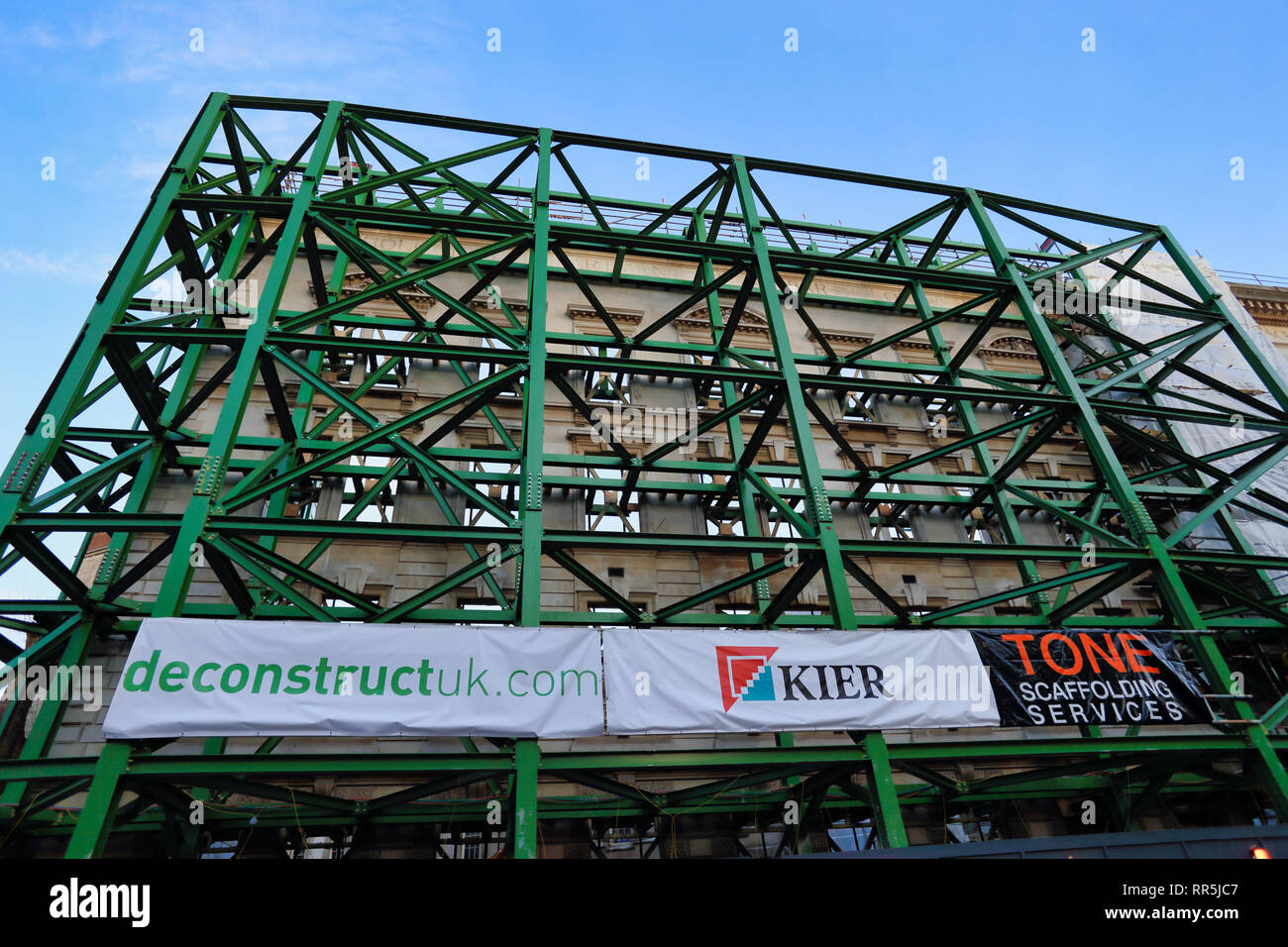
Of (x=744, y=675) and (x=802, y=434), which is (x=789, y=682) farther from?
(x=802, y=434)

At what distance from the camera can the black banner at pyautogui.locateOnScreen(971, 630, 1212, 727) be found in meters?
10.5

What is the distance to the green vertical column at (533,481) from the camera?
837 cm

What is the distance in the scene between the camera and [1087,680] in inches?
432

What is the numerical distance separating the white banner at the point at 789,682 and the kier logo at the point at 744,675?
0.04ft

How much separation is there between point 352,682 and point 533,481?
Result: 3.49m

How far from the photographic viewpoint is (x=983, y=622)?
563 inches

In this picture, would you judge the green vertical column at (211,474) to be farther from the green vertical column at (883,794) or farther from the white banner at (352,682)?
the green vertical column at (883,794)

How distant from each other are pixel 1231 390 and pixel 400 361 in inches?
743

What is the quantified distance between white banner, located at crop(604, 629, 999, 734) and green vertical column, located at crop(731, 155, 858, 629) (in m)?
0.70

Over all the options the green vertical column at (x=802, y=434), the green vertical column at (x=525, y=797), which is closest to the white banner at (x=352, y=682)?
the green vertical column at (x=525, y=797)
